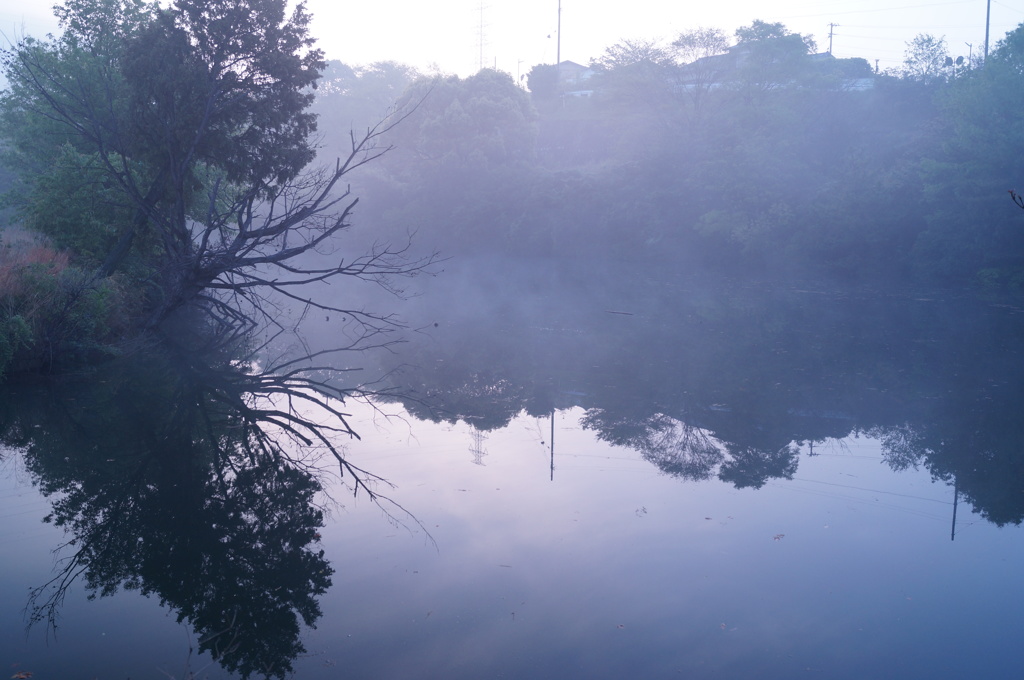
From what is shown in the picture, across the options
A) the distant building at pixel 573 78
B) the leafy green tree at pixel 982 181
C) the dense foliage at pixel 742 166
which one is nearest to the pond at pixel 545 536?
the leafy green tree at pixel 982 181

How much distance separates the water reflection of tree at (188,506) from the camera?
550 centimetres

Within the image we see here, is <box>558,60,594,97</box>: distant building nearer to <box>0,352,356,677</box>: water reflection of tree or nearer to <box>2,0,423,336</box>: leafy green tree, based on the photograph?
<box>2,0,423,336</box>: leafy green tree

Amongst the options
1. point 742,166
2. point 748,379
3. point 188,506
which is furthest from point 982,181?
point 188,506

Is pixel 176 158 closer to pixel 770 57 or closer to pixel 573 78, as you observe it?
pixel 770 57

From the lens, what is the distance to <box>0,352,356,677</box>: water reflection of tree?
5.50 metres

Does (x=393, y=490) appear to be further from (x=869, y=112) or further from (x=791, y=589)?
(x=869, y=112)

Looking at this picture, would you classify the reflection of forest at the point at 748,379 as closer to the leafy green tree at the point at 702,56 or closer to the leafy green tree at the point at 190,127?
the leafy green tree at the point at 190,127

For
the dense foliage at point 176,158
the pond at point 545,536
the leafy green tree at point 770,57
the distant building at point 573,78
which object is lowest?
the pond at point 545,536

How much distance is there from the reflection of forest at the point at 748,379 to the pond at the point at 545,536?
79mm

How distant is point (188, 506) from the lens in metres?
7.33

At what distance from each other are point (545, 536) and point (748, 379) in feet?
25.4

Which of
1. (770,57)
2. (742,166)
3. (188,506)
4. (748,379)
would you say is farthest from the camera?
(770,57)

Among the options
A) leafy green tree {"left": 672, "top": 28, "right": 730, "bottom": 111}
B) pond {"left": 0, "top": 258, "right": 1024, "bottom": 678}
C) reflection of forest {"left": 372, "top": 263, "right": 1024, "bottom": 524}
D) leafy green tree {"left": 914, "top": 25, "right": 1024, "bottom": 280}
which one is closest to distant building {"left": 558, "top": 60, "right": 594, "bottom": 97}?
leafy green tree {"left": 672, "top": 28, "right": 730, "bottom": 111}

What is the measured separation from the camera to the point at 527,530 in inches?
272
